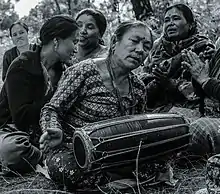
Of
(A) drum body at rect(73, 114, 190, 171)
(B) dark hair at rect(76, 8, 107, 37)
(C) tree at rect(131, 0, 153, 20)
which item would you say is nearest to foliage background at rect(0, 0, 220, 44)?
(C) tree at rect(131, 0, 153, 20)

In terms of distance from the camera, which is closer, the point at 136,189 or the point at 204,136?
the point at 136,189

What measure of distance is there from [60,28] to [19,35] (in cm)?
227

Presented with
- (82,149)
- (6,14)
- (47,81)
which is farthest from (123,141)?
(6,14)

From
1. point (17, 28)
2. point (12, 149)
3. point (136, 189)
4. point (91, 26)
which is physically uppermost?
point (17, 28)

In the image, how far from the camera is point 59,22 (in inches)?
145

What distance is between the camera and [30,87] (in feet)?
12.0

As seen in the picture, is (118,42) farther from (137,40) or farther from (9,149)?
(9,149)

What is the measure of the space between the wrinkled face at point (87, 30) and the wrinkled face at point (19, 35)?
0.99 metres

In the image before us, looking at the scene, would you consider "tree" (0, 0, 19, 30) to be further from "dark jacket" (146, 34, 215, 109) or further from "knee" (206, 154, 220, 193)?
"knee" (206, 154, 220, 193)

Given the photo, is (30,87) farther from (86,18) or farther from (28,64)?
(86,18)

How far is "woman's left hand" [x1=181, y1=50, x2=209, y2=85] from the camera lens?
378 cm

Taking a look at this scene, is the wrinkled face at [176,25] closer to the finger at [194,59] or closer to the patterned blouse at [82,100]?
the finger at [194,59]

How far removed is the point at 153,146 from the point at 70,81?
27.9 inches

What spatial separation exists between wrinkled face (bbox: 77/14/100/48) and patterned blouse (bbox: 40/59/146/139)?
1901mm
